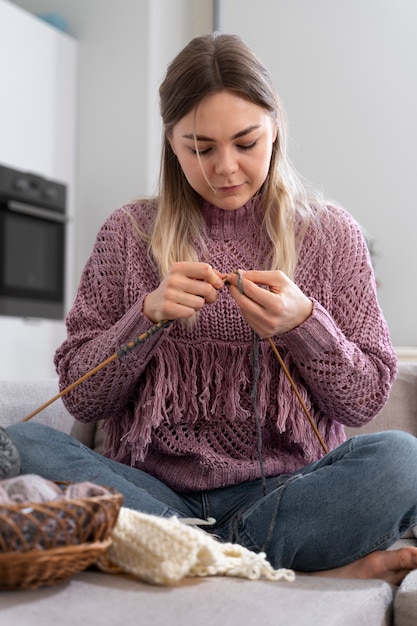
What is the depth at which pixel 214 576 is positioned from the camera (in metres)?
1.11

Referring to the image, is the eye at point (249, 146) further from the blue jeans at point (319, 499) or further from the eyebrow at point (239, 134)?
the blue jeans at point (319, 499)

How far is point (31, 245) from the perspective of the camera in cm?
328

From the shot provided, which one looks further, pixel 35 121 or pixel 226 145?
pixel 35 121

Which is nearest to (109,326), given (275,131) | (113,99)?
(275,131)

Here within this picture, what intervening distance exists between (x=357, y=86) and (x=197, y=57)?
193 centimetres

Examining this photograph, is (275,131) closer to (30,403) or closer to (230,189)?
(230,189)

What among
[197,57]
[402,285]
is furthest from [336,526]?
[402,285]

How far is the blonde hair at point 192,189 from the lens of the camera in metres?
1.58

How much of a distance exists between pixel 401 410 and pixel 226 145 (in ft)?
2.18

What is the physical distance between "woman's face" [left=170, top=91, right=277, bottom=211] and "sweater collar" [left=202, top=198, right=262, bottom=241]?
0.09 m

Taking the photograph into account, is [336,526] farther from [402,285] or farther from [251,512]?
[402,285]

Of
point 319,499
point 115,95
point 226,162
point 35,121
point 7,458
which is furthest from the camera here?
point 115,95

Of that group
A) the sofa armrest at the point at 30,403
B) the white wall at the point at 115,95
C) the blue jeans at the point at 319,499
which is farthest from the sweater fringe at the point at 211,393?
the white wall at the point at 115,95

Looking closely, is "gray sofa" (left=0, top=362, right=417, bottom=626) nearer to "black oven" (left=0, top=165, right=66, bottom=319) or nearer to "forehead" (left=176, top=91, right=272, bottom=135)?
"forehead" (left=176, top=91, right=272, bottom=135)
